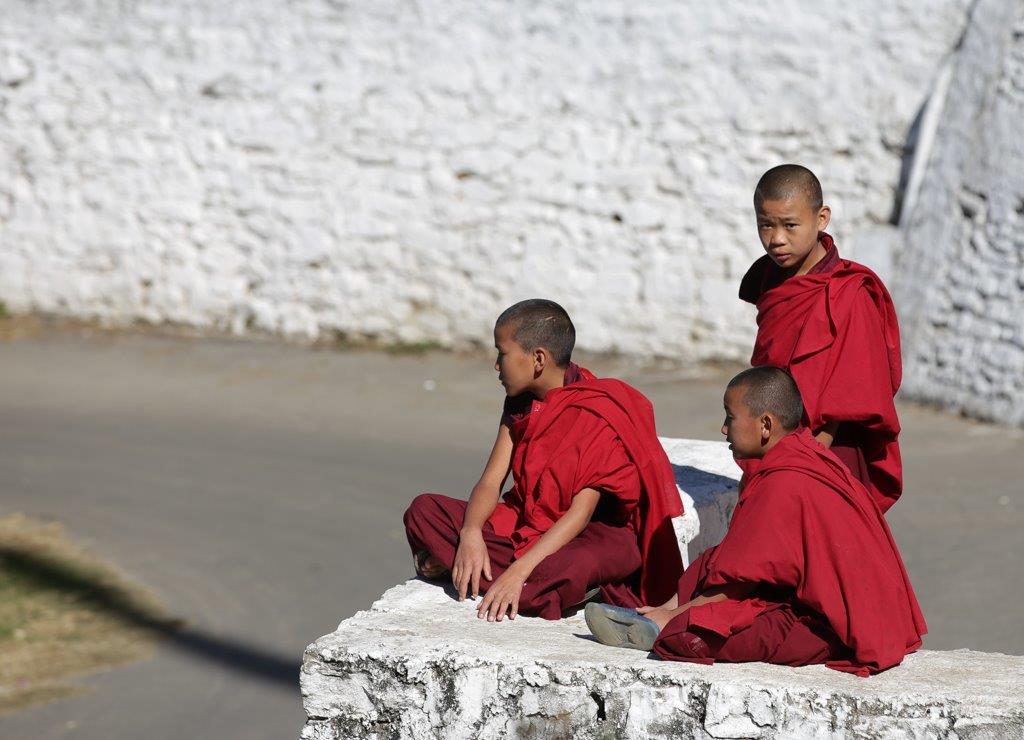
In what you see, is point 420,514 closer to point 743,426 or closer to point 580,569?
point 580,569

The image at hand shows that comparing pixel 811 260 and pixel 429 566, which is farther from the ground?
pixel 811 260

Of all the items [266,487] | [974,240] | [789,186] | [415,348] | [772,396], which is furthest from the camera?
[415,348]

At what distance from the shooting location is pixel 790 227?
139 inches

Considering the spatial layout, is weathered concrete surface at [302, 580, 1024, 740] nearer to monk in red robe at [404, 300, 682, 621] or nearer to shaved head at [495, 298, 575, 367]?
monk in red robe at [404, 300, 682, 621]

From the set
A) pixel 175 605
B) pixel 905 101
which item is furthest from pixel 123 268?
pixel 905 101

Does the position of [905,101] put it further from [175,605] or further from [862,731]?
[862,731]

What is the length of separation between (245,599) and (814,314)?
296cm

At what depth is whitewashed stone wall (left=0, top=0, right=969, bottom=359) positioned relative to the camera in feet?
28.0

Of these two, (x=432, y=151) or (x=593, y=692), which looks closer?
(x=593, y=692)

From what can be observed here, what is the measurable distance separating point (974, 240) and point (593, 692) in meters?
5.57

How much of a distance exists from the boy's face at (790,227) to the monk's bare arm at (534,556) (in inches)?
31.4

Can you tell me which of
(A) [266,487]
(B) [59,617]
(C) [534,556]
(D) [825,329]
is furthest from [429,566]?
(A) [266,487]

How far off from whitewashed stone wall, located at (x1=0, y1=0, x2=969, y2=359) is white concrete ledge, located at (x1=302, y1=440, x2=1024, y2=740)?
581 centimetres

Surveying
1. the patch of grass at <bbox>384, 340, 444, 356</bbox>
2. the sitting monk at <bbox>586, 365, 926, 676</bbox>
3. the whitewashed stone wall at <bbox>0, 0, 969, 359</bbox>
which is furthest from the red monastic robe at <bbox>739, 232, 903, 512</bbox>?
the patch of grass at <bbox>384, 340, 444, 356</bbox>
